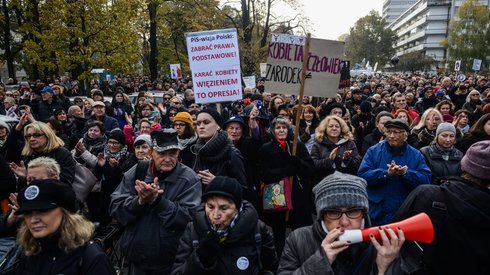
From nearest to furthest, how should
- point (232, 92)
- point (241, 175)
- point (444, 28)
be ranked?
point (241, 175)
point (232, 92)
point (444, 28)

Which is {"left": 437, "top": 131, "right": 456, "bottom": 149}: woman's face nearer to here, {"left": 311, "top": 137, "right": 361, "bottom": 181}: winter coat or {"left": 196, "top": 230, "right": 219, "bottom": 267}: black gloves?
{"left": 311, "top": 137, "right": 361, "bottom": 181}: winter coat

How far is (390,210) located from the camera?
3.99m

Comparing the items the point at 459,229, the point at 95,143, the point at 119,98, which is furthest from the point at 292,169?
the point at 119,98

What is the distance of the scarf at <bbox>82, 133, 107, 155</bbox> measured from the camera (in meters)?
5.64

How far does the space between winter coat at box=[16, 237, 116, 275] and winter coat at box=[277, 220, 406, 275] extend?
1.11 meters

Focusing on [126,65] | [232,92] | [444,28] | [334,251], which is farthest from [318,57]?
[444,28]

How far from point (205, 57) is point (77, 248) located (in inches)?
152

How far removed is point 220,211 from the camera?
2588mm

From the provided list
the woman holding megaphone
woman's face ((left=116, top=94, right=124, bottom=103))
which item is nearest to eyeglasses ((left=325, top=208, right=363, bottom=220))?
the woman holding megaphone

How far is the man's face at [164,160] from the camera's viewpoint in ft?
10.7

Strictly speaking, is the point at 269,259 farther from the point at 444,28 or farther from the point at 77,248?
the point at 444,28

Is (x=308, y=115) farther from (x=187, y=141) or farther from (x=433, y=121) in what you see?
(x=187, y=141)

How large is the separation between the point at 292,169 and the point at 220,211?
2231 millimetres

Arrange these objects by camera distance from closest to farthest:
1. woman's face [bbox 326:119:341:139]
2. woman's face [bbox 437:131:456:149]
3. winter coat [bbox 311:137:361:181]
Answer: woman's face [bbox 437:131:456:149], winter coat [bbox 311:137:361:181], woman's face [bbox 326:119:341:139]
